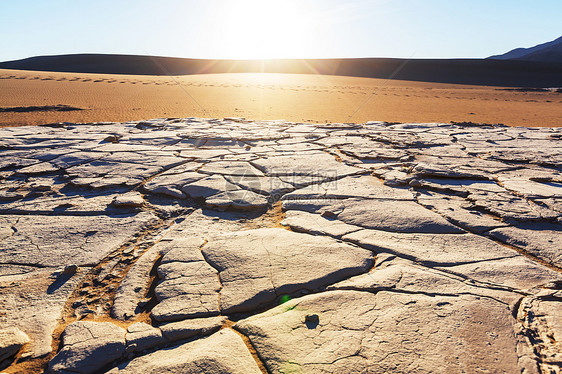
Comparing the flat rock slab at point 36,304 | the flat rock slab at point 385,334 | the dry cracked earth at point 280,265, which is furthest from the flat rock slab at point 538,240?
the flat rock slab at point 36,304

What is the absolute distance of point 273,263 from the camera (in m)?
1.97

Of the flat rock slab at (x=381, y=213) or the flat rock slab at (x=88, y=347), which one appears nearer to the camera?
the flat rock slab at (x=88, y=347)

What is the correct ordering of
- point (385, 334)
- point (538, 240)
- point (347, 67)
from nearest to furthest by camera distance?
point (385, 334) → point (538, 240) → point (347, 67)

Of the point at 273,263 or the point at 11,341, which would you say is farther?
the point at 273,263

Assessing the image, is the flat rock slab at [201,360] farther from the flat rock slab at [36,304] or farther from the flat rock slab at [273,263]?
the flat rock slab at [36,304]

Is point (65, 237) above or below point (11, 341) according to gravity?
above

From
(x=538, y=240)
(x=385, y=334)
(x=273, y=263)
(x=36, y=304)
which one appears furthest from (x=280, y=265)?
(x=538, y=240)

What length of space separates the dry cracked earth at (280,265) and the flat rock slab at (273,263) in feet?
0.04

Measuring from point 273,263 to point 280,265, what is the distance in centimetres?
5

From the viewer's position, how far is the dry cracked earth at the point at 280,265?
1.38 meters

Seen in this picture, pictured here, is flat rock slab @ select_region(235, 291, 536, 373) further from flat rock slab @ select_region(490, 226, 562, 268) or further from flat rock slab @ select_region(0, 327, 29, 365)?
flat rock slab @ select_region(0, 327, 29, 365)

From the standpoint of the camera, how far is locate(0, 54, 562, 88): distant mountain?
3278 cm

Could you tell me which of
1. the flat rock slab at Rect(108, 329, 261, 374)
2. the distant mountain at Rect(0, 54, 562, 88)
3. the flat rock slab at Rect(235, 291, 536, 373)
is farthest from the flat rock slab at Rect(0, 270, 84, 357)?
the distant mountain at Rect(0, 54, 562, 88)

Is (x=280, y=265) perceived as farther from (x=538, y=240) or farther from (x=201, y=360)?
(x=538, y=240)
